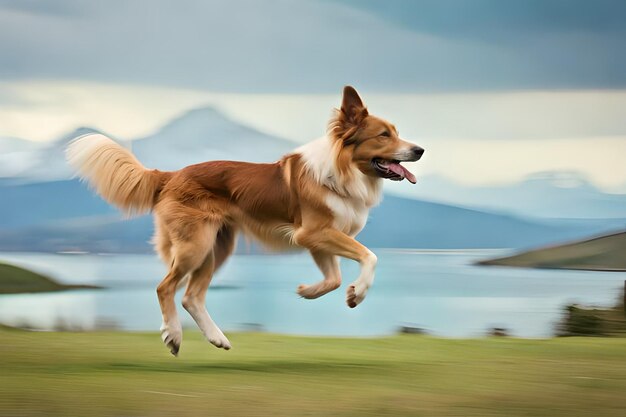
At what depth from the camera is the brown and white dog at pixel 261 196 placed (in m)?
9.48

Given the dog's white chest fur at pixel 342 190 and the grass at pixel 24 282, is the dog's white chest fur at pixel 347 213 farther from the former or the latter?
the grass at pixel 24 282

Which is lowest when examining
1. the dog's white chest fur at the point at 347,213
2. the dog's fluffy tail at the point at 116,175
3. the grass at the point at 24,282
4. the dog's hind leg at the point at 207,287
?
the grass at the point at 24,282

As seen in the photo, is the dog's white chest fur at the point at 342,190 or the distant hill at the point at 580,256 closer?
the dog's white chest fur at the point at 342,190

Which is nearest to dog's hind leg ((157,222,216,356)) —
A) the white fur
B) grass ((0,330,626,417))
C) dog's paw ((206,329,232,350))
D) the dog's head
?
dog's paw ((206,329,232,350))

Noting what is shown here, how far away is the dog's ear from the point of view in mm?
9578

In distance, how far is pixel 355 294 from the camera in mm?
8648

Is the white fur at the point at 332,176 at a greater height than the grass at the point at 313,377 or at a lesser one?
greater

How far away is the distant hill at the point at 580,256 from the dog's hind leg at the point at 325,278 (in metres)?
7.47

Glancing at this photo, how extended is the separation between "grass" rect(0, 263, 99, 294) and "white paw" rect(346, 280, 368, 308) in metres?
8.74

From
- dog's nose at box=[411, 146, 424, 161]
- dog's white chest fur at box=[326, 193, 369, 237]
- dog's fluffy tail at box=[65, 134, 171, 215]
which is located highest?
dog's nose at box=[411, 146, 424, 161]

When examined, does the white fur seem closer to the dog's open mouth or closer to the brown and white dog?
the brown and white dog

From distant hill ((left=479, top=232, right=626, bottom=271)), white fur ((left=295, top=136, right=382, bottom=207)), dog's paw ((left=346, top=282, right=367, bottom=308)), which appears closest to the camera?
dog's paw ((left=346, top=282, right=367, bottom=308))

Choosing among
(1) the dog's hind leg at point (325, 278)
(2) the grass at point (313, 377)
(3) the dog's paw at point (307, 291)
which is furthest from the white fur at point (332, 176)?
(2) the grass at point (313, 377)

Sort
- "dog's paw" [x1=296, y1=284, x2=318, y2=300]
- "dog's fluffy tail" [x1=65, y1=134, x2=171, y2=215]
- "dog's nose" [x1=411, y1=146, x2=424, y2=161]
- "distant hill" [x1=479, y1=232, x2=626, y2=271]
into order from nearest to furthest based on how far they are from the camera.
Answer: "dog's paw" [x1=296, y1=284, x2=318, y2=300] < "dog's nose" [x1=411, y1=146, x2=424, y2=161] < "dog's fluffy tail" [x1=65, y1=134, x2=171, y2=215] < "distant hill" [x1=479, y1=232, x2=626, y2=271]
